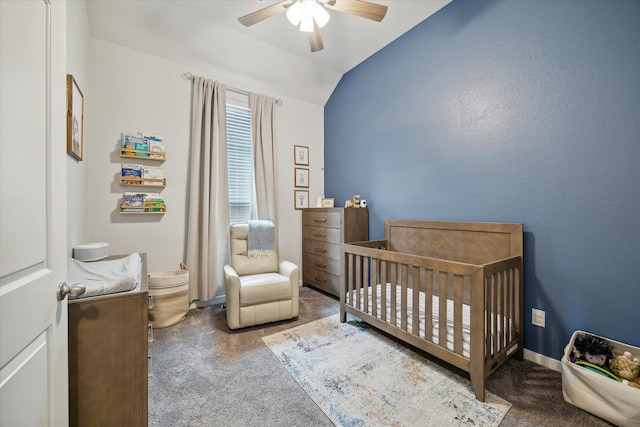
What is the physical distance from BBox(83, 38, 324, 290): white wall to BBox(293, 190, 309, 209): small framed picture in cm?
141

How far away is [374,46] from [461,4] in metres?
0.95

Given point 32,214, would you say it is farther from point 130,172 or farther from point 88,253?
point 130,172

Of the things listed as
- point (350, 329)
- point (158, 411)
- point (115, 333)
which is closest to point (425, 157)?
point (350, 329)

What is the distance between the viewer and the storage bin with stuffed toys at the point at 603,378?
4.14ft

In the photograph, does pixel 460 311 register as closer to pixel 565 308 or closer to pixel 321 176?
pixel 565 308

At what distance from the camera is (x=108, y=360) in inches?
40.4

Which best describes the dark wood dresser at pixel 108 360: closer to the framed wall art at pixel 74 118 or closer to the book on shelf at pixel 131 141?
the framed wall art at pixel 74 118

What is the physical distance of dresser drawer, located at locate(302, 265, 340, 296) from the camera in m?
3.09

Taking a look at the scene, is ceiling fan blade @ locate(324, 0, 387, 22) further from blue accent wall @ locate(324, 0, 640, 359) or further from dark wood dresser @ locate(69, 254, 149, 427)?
dark wood dresser @ locate(69, 254, 149, 427)

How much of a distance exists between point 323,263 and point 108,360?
244 cm

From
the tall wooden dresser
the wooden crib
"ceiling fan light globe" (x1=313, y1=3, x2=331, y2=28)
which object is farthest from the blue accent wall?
"ceiling fan light globe" (x1=313, y1=3, x2=331, y2=28)

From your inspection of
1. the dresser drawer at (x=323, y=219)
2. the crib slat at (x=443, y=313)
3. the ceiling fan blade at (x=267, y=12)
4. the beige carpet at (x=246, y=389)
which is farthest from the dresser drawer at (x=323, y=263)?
the ceiling fan blade at (x=267, y=12)

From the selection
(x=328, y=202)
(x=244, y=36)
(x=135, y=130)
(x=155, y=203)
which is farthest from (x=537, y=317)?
(x=135, y=130)

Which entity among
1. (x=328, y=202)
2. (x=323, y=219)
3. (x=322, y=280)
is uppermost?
(x=328, y=202)
